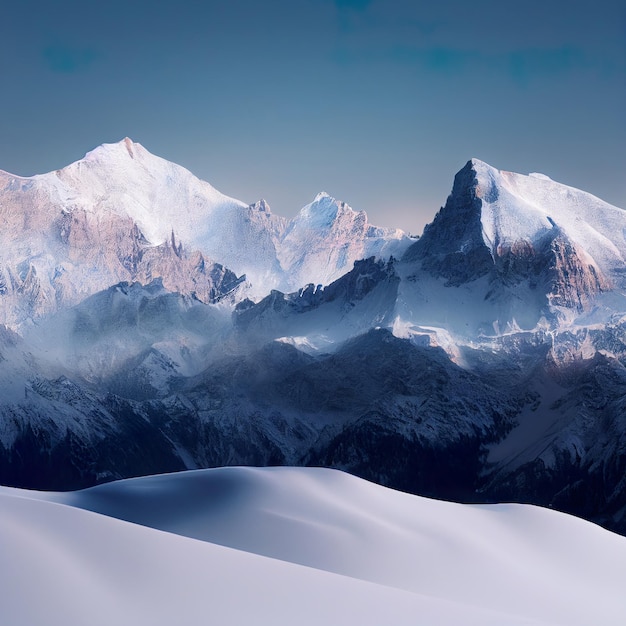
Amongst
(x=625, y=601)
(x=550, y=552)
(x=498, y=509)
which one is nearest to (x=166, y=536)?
(x=625, y=601)

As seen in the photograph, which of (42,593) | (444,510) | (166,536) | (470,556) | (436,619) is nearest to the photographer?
(42,593)

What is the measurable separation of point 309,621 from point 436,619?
7.26 metres

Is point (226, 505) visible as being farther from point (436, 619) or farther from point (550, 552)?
point (436, 619)

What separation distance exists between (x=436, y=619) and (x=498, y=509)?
180 ft

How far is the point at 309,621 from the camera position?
51.2 metres

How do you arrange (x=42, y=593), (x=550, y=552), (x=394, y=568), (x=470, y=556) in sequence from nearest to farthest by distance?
(x=42, y=593)
(x=394, y=568)
(x=470, y=556)
(x=550, y=552)

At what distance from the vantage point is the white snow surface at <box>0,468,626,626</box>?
164 ft

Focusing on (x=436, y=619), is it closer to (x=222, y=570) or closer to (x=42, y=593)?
(x=222, y=570)

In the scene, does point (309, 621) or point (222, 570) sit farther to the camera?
point (222, 570)

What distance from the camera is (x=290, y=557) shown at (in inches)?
3095

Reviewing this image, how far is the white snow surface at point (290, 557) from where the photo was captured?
164 ft

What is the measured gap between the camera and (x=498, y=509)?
10812cm

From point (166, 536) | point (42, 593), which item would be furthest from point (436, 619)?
point (42, 593)

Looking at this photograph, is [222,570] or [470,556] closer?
[222,570]
